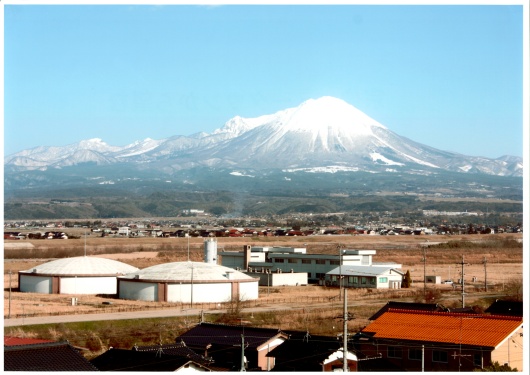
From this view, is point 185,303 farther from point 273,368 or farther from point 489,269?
point 489,269

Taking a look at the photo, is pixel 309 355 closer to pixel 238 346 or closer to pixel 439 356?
pixel 238 346

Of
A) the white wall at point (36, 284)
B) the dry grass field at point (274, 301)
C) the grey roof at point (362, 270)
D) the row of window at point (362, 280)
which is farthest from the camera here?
the grey roof at point (362, 270)

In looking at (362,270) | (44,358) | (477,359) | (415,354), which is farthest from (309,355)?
(362,270)

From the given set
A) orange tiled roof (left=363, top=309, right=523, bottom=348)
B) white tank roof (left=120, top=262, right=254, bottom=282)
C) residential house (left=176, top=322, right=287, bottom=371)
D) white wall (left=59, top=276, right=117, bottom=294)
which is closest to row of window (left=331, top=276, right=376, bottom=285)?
white tank roof (left=120, top=262, right=254, bottom=282)

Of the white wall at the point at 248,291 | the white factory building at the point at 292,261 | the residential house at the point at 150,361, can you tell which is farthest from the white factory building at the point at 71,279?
the residential house at the point at 150,361

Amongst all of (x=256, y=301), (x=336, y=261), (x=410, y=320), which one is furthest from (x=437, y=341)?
(x=336, y=261)

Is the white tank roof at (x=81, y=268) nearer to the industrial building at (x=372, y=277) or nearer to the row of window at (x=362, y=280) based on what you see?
the industrial building at (x=372, y=277)

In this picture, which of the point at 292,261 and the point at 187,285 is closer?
the point at 187,285
